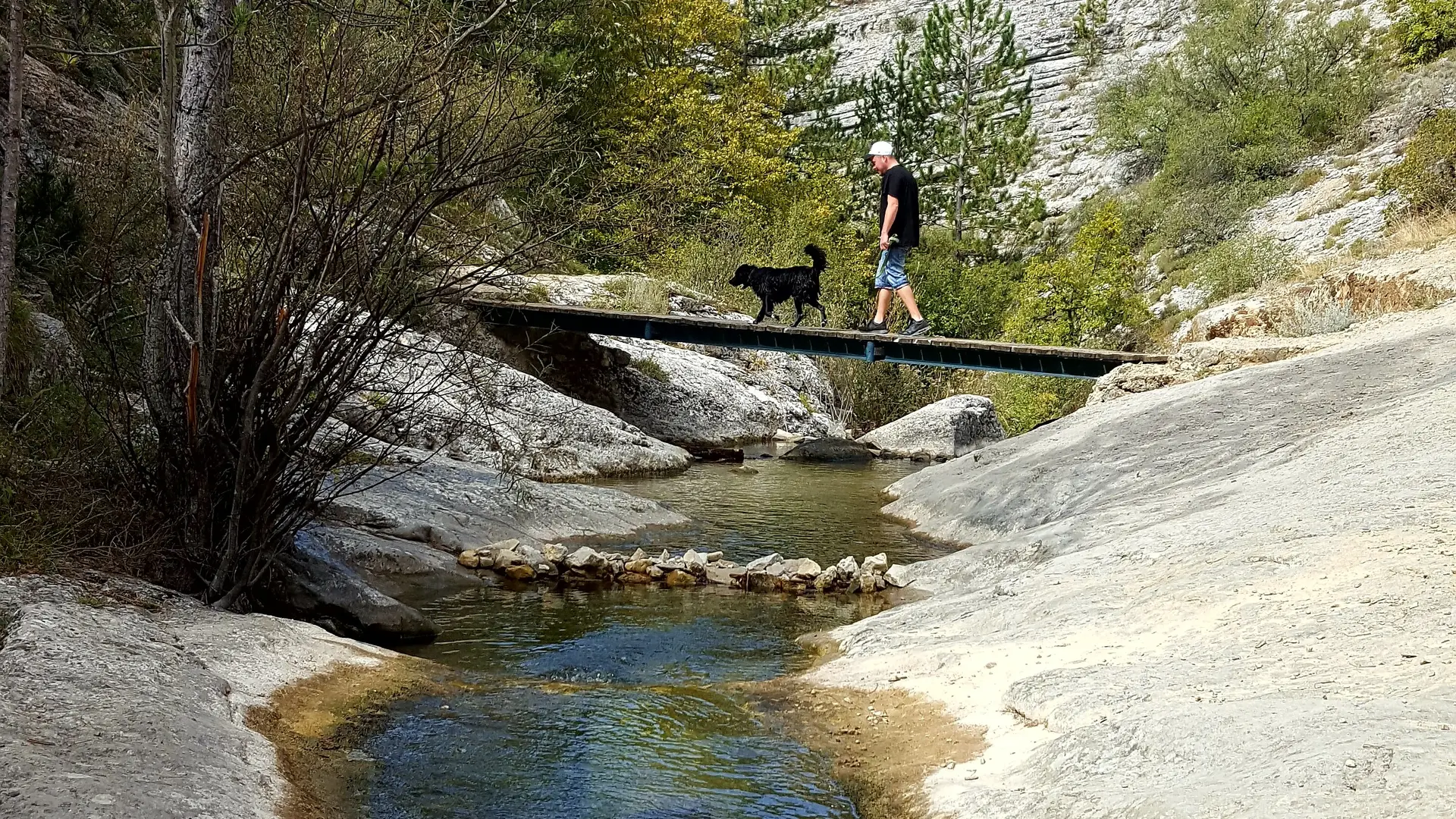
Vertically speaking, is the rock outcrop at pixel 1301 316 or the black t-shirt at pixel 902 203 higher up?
the black t-shirt at pixel 902 203

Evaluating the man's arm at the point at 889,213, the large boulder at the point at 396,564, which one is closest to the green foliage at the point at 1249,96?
the man's arm at the point at 889,213

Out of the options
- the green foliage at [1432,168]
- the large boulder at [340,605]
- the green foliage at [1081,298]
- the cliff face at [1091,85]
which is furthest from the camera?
the cliff face at [1091,85]

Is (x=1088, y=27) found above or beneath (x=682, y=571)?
above

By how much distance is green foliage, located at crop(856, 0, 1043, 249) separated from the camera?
56562 millimetres

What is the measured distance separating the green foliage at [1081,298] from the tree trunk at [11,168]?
28511 millimetres

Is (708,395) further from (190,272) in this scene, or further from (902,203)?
(190,272)

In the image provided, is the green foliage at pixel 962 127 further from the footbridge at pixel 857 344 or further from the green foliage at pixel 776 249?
the footbridge at pixel 857 344

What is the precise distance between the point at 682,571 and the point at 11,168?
6836 mm

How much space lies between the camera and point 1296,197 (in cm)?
4509

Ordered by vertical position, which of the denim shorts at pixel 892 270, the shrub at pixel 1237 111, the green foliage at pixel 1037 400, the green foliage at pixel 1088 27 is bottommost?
the green foliage at pixel 1037 400

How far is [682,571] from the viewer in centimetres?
1227

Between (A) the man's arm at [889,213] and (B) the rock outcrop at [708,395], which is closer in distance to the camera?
(A) the man's arm at [889,213]

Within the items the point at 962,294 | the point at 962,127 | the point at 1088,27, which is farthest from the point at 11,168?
the point at 1088,27

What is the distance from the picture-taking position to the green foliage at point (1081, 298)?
3428 centimetres
